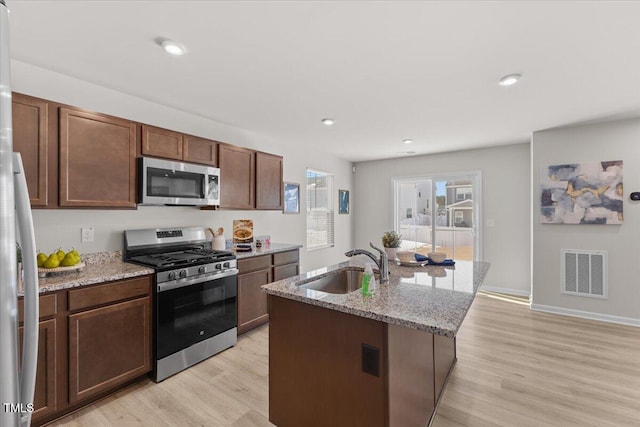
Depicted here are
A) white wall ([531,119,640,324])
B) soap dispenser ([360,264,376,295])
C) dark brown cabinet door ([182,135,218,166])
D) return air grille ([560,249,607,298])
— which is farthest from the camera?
return air grille ([560,249,607,298])

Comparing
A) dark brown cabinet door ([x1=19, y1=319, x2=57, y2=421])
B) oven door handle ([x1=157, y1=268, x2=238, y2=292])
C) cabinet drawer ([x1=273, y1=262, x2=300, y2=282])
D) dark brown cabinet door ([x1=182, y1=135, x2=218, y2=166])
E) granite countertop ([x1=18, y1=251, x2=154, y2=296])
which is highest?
dark brown cabinet door ([x1=182, y1=135, x2=218, y2=166])

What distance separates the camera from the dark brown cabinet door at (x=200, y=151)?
116 inches

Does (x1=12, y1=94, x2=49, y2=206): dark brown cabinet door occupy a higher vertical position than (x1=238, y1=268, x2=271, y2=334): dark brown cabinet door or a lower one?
higher

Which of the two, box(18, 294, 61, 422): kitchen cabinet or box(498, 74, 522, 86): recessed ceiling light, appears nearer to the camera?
box(18, 294, 61, 422): kitchen cabinet

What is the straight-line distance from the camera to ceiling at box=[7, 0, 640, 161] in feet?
5.42

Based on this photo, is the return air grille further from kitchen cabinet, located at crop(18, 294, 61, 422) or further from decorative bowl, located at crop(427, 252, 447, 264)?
kitchen cabinet, located at crop(18, 294, 61, 422)

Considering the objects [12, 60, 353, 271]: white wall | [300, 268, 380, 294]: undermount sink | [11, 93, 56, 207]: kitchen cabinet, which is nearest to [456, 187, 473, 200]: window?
[12, 60, 353, 271]: white wall

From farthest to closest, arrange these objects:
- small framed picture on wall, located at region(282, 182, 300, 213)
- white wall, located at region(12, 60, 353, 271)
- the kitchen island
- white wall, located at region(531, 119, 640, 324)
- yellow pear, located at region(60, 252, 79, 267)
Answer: small framed picture on wall, located at region(282, 182, 300, 213) → white wall, located at region(531, 119, 640, 324) → white wall, located at region(12, 60, 353, 271) → yellow pear, located at region(60, 252, 79, 267) → the kitchen island

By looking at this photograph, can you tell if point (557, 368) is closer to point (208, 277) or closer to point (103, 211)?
point (208, 277)

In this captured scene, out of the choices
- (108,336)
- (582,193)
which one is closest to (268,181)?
(108,336)

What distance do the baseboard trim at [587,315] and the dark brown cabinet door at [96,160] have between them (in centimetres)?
505

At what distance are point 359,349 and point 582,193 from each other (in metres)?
3.99

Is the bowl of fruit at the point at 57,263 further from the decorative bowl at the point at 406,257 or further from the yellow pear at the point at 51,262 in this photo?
the decorative bowl at the point at 406,257

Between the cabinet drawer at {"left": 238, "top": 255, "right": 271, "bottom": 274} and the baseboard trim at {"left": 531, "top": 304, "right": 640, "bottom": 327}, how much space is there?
3677mm
